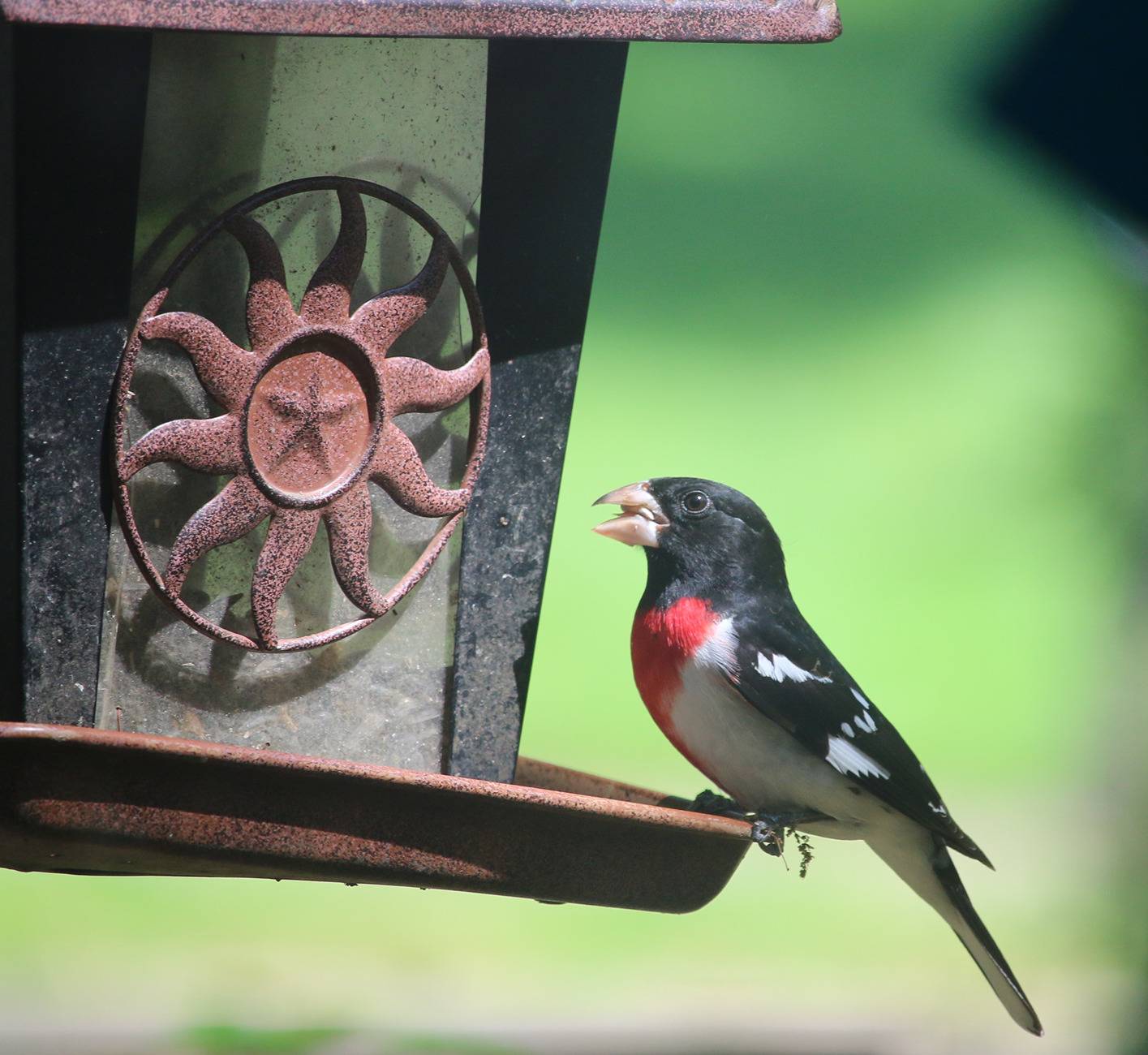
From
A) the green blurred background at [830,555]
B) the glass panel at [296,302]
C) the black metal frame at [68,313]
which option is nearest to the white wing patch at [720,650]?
the glass panel at [296,302]

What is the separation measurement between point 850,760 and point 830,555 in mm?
4135

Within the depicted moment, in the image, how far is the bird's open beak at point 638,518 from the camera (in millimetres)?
2344

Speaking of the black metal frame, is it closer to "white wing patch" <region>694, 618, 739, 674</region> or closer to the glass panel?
the glass panel

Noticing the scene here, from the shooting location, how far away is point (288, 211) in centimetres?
178

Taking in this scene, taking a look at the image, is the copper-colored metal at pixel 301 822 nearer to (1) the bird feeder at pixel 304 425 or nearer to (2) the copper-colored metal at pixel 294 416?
(1) the bird feeder at pixel 304 425

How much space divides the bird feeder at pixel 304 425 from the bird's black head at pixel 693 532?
337 millimetres

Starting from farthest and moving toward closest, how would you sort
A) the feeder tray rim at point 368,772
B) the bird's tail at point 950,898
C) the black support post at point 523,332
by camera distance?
1. the bird's tail at point 950,898
2. the black support post at point 523,332
3. the feeder tray rim at point 368,772

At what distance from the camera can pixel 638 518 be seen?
2363 mm

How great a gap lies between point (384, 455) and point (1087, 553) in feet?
18.4

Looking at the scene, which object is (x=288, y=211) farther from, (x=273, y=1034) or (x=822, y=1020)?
(x=822, y=1020)

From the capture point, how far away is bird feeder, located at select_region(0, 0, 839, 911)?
1478mm

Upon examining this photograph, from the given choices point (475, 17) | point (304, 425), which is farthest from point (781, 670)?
point (475, 17)

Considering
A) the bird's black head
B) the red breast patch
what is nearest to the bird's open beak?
the bird's black head

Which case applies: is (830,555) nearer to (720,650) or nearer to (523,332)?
(720,650)
